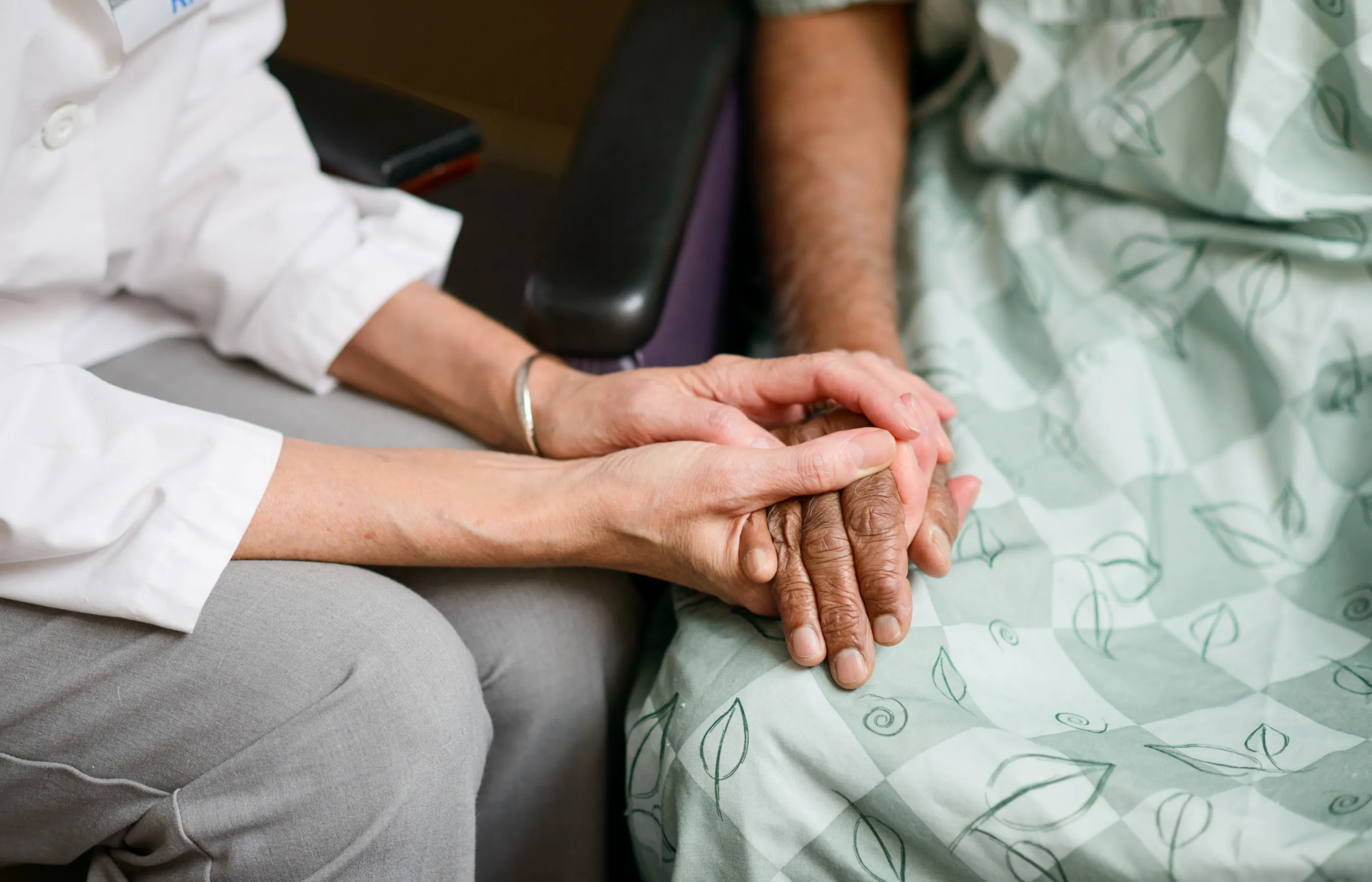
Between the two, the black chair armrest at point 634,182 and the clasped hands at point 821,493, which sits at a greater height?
Answer: the black chair armrest at point 634,182

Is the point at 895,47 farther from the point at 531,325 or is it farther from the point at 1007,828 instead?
the point at 1007,828

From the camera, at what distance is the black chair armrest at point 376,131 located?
1.01m

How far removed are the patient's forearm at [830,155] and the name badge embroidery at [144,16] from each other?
566 mm

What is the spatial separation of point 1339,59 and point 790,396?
508 millimetres

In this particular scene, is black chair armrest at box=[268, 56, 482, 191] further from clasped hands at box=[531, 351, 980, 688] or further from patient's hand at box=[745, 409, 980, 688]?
patient's hand at box=[745, 409, 980, 688]

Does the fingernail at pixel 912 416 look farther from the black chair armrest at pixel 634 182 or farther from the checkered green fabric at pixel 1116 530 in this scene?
the black chair armrest at pixel 634 182

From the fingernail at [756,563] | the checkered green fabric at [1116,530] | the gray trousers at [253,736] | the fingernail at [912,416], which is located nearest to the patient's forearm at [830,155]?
the checkered green fabric at [1116,530]

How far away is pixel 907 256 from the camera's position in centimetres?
103

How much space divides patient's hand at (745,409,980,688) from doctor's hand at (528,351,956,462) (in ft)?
0.17

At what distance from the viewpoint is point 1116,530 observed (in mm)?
784

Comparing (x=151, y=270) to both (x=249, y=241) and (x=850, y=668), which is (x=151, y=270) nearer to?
(x=249, y=241)

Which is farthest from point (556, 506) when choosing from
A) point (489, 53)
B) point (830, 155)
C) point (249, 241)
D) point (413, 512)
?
point (489, 53)

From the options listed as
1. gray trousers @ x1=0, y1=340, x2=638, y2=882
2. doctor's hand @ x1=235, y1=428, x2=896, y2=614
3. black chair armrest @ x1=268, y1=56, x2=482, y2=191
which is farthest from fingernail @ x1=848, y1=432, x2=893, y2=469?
black chair armrest @ x1=268, y1=56, x2=482, y2=191

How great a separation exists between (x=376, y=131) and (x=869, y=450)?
658 millimetres
